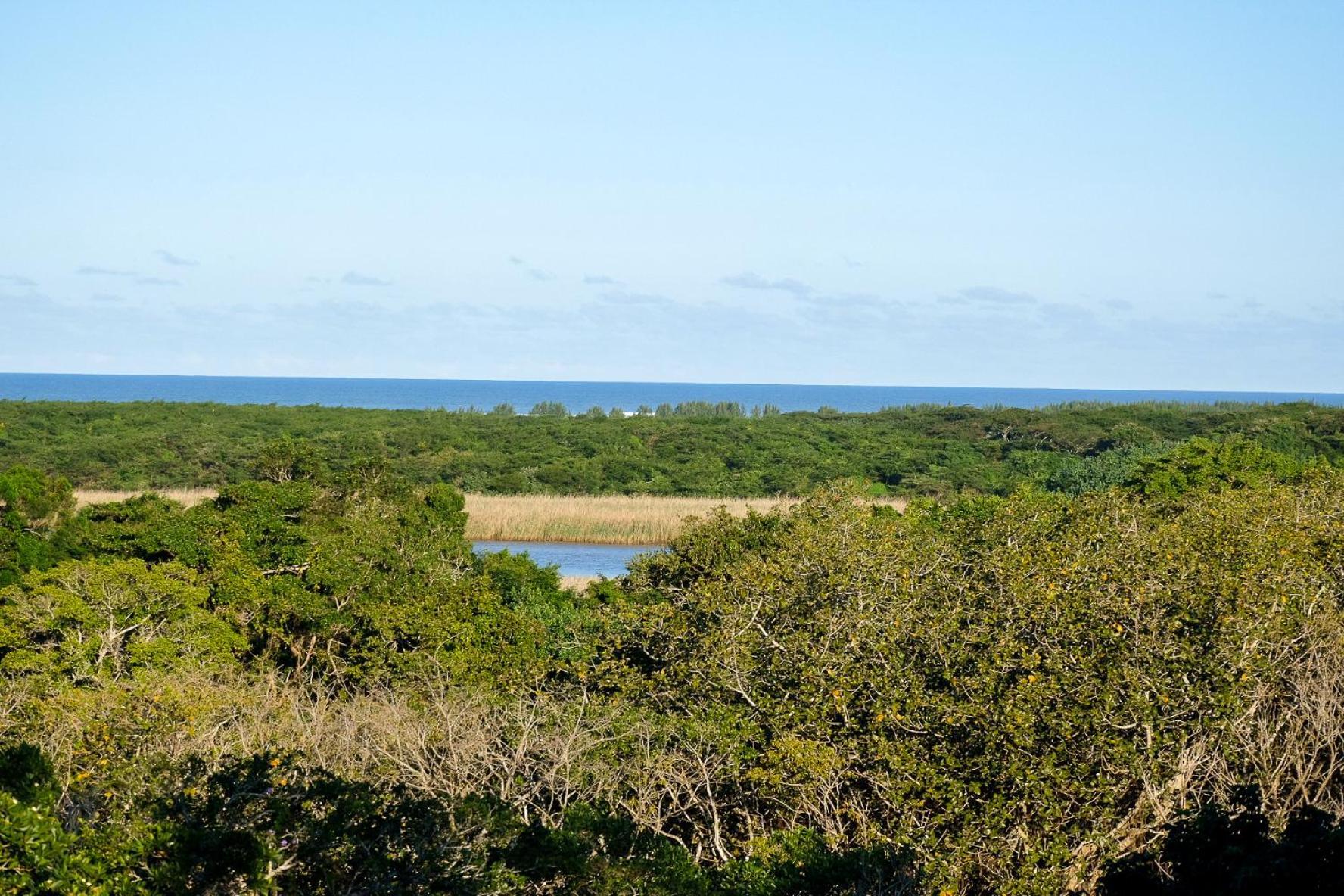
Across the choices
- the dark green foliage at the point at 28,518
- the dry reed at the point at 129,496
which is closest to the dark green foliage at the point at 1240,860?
the dark green foliage at the point at 28,518

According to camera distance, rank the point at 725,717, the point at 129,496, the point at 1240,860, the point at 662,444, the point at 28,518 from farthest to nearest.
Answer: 1. the point at 662,444
2. the point at 129,496
3. the point at 28,518
4. the point at 725,717
5. the point at 1240,860

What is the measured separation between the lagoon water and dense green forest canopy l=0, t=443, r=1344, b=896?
19395 millimetres

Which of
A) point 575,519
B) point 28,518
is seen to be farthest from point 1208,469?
point 28,518

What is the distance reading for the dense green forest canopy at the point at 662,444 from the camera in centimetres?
5919

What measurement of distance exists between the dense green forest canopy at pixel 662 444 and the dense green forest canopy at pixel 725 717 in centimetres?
3518

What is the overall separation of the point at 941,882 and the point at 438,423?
233ft

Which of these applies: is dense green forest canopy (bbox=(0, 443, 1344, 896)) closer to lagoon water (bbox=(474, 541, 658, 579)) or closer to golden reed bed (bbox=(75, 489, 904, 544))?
lagoon water (bbox=(474, 541, 658, 579))

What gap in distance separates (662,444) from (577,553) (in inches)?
1270

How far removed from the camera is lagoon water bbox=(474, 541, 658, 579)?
39.1 metres

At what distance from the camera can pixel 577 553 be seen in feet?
138

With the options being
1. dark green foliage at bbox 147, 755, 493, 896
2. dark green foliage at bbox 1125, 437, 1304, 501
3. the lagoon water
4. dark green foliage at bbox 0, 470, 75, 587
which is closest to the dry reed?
the lagoon water

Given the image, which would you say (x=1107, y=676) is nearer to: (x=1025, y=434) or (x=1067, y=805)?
(x=1067, y=805)

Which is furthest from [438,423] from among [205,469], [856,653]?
[856,653]

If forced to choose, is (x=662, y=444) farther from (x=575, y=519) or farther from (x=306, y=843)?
(x=306, y=843)
